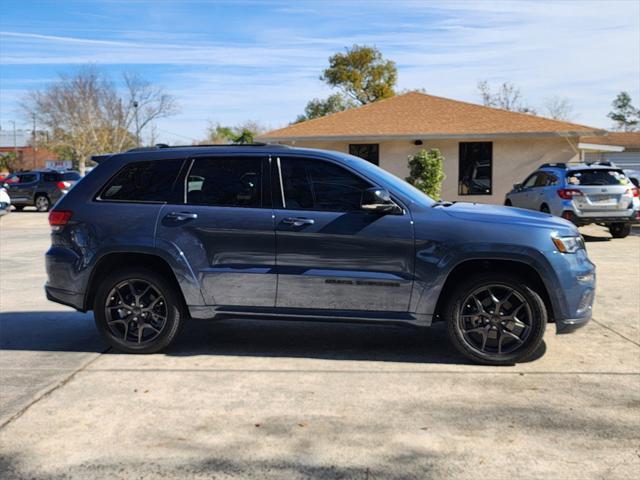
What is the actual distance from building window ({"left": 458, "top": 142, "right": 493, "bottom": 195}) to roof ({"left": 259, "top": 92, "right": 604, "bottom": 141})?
77 centimetres

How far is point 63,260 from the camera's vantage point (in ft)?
19.0

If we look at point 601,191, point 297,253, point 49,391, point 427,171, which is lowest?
point 49,391

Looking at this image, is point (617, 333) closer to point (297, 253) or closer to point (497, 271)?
point (497, 271)

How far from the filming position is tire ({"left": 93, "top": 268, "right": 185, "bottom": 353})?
5699 millimetres

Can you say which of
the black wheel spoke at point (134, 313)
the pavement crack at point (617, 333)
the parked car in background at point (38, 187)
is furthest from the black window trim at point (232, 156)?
the parked car in background at point (38, 187)

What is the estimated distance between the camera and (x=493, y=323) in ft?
17.7

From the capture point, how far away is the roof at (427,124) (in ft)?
70.8

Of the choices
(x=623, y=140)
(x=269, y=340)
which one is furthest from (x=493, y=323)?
(x=623, y=140)

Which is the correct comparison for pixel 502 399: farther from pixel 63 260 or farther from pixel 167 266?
pixel 63 260

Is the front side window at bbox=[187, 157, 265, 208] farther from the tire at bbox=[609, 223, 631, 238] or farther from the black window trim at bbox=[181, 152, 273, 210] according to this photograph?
the tire at bbox=[609, 223, 631, 238]

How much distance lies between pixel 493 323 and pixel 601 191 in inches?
389

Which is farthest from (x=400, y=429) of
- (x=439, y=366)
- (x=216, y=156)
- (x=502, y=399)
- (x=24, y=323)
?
(x=24, y=323)

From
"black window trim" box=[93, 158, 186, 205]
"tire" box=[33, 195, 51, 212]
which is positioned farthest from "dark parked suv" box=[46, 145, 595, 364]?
"tire" box=[33, 195, 51, 212]

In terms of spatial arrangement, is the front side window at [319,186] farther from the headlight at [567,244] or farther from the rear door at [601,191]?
the rear door at [601,191]
